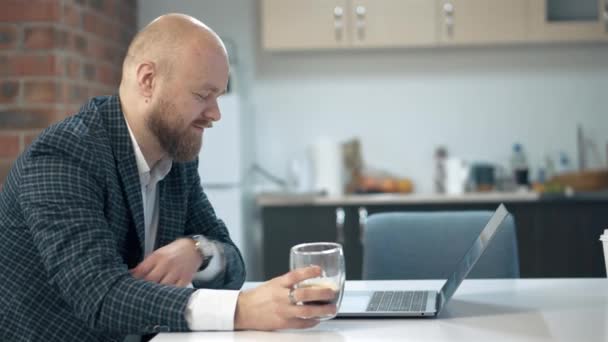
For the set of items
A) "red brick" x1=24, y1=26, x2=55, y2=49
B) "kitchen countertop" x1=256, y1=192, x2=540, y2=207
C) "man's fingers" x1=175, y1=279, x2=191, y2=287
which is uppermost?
"red brick" x1=24, y1=26, x2=55, y2=49

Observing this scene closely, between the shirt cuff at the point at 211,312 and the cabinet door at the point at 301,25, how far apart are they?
2.96 m

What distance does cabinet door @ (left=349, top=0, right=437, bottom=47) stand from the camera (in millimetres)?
4133

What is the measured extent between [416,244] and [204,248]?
644 mm

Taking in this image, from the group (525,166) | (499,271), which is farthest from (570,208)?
(499,271)

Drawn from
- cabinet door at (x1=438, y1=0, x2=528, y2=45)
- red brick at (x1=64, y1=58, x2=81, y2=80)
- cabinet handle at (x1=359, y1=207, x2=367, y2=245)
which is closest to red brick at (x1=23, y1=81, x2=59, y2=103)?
red brick at (x1=64, y1=58, x2=81, y2=80)

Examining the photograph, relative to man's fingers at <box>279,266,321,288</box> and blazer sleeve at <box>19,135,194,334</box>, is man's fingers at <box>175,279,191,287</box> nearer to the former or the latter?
blazer sleeve at <box>19,135,194,334</box>

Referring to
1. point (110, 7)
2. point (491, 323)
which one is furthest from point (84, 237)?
point (110, 7)

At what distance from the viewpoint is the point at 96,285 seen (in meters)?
1.35

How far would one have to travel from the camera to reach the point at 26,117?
323 centimetres

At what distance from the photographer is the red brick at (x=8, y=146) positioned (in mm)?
3205

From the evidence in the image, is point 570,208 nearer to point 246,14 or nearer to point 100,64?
point 246,14

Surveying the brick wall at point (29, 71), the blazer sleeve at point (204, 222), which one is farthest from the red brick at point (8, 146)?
the blazer sleeve at point (204, 222)

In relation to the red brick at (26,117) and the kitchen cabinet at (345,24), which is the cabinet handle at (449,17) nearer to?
the kitchen cabinet at (345,24)

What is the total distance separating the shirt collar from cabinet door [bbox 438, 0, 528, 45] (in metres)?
2.70
